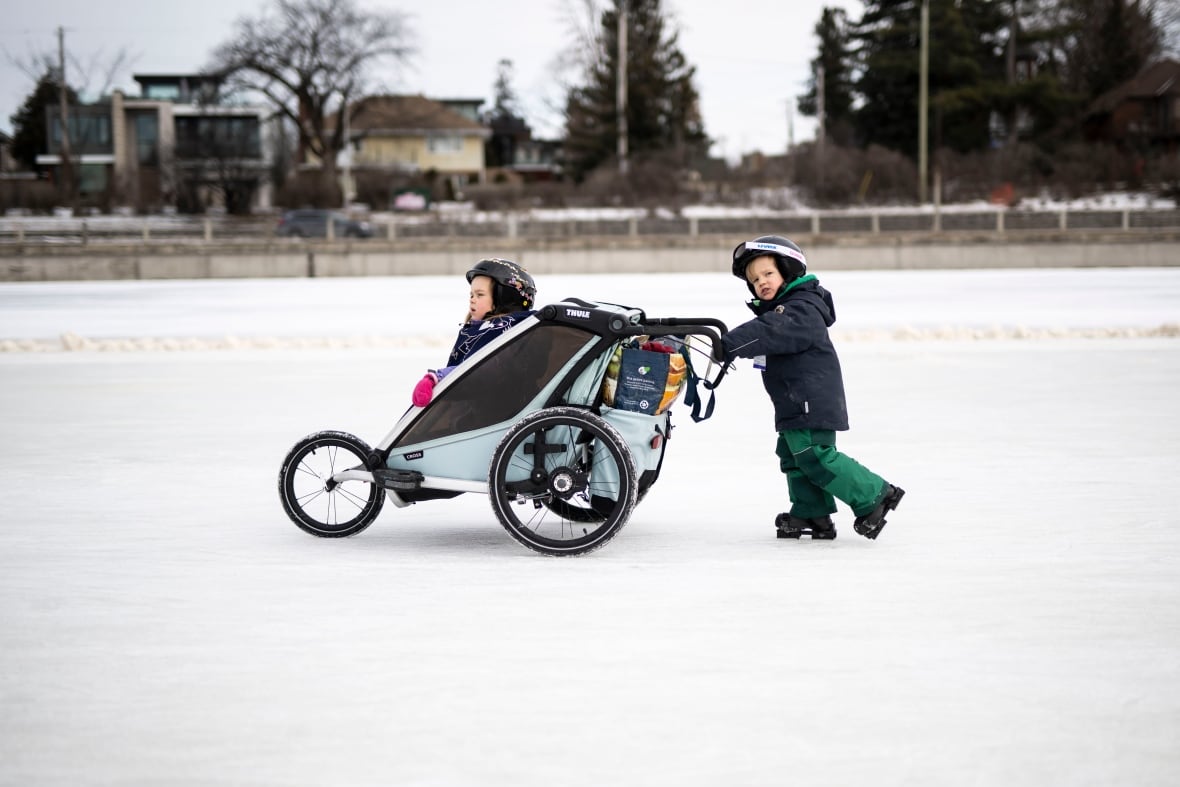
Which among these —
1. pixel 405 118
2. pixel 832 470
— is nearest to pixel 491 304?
pixel 832 470

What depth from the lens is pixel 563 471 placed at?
15.6 ft

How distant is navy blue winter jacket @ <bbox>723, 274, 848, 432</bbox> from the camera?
4.84 metres

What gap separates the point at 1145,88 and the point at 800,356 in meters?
59.9

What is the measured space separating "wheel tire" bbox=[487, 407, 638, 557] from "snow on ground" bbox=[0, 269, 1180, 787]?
0.12 m

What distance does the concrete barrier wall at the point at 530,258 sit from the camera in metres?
32.7

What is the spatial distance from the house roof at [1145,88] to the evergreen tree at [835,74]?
10.7 meters

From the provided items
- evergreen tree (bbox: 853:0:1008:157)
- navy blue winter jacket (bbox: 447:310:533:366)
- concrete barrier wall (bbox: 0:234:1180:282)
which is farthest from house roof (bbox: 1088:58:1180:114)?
navy blue winter jacket (bbox: 447:310:533:366)

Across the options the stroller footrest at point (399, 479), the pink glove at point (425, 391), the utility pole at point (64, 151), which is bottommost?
the stroller footrest at point (399, 479)

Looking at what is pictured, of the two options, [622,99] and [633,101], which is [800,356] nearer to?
[622,99]

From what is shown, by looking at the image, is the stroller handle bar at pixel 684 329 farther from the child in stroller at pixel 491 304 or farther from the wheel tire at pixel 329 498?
the wheel tire at pixel 329 498

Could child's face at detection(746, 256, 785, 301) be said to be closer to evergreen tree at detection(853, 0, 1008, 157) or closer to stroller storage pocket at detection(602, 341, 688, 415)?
stroller storage pocket at detection(602, 341, 688, 415)

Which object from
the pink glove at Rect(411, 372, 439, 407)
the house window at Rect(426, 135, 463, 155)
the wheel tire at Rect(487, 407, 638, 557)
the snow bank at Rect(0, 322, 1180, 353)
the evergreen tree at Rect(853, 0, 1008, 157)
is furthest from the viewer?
the house window at Rect(426, 135, 463, 155)

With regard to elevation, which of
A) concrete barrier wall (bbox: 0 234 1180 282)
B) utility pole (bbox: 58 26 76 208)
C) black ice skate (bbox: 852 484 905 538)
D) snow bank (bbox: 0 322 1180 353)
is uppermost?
utility pole (bbox: 58 26 76 208)

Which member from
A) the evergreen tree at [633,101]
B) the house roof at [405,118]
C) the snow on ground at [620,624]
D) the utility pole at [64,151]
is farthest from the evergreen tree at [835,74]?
the snow on ground at [620,624]
